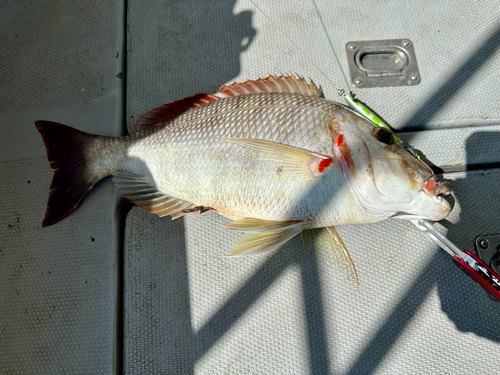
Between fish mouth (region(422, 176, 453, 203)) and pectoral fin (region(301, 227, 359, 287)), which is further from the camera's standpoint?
pectoral fin (region(301, 227, 359, 287))

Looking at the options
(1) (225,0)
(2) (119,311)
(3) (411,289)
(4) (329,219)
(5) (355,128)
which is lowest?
(2) (119,311)

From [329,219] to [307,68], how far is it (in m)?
0.83

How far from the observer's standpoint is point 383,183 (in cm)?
109

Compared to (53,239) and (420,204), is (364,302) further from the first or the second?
(53,239)

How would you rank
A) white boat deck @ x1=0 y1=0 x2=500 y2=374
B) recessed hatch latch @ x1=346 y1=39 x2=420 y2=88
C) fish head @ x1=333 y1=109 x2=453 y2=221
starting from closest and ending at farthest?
fish head @ x1=333 y1=109 x2=453 y2=221
white boat deck @ x1=0 y1=0 x2=500 y2=374
recessed hatch latch @ x1=346 y1=39 x2=420 y2=88

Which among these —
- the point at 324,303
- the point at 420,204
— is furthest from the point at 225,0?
the point at 324,303

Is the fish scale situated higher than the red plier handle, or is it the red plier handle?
the fish scale

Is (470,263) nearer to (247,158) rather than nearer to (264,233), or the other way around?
(264,233)

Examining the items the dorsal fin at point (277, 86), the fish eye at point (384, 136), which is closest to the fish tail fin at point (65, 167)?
the dorsal fin at point (277, 86)

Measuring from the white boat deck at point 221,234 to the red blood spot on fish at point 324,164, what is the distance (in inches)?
15.7

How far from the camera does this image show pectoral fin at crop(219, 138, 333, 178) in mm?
1091

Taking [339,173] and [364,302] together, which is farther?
[364,302]

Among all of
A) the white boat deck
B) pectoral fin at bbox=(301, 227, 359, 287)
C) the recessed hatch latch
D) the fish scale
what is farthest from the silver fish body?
the recessed hatch latch

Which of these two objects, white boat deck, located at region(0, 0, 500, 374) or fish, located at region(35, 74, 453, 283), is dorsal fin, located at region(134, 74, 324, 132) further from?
white boat deck, located at region(0, 0, 500, 374)
